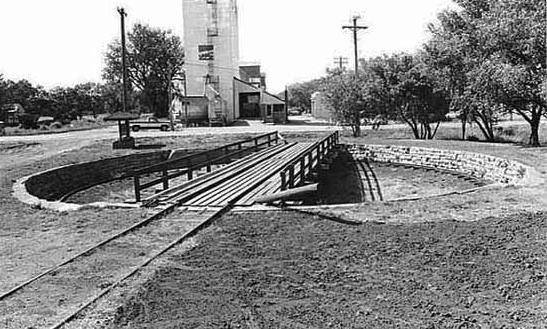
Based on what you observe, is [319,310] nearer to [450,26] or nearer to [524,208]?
[524,208]

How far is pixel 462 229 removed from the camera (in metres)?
→ 7.20

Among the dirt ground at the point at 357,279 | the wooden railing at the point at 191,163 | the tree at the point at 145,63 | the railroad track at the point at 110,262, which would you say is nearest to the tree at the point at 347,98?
the wooden railing at the point at 191,163

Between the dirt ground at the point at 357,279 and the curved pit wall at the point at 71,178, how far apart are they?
191 inches

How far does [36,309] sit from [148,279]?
1071 millimetres

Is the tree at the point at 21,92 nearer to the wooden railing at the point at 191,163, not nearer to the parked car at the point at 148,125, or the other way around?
the parked car at the point at 148,125

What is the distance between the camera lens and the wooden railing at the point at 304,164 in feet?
37.0

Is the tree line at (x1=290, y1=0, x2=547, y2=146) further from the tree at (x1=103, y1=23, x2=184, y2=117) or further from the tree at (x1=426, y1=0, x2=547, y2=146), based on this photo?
the tree at (x1=103, y1=23, x2=184, y2=117)

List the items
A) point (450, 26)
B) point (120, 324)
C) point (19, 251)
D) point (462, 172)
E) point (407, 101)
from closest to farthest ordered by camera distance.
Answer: point (120, 324) → point (19, 251) → point (462, 172) → point (450, 26) → point (407, 101)

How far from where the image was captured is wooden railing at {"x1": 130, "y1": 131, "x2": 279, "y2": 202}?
10.9m

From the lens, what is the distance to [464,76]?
2155cm

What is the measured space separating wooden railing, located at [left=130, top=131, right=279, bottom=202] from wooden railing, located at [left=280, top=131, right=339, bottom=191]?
2.52 m

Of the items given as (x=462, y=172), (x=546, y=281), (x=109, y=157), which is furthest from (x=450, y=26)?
(x=546, y=281)

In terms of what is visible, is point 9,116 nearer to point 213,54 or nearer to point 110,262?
point 213,54

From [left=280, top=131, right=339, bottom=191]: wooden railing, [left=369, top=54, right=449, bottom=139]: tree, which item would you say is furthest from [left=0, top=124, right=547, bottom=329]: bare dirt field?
[left=369, top=54, right=449, bottom=139]: tree
